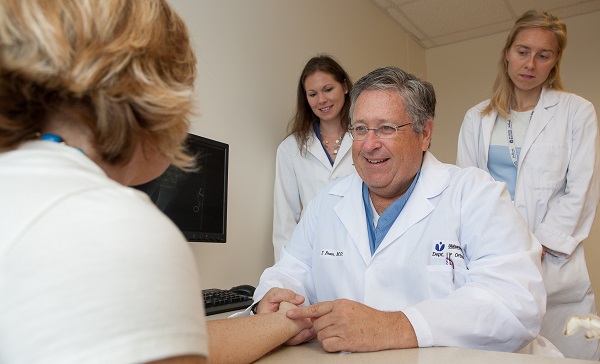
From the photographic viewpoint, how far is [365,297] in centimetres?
131

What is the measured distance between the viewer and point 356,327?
3.20 feet

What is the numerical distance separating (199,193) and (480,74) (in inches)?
130

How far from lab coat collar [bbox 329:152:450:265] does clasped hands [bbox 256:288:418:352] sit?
33 cm

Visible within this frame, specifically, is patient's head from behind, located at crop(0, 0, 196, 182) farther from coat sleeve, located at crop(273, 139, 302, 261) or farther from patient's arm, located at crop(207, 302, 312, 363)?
coat sleeve, located at crop(273, 139, 302, 261)

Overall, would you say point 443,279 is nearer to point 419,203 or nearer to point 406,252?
point 406,252

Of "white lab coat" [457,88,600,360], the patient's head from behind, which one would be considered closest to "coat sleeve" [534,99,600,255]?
"white lab coat" [457,88,600,360]

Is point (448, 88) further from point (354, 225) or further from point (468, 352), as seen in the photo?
point (468, 352)

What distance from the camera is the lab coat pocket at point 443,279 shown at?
1.26 m

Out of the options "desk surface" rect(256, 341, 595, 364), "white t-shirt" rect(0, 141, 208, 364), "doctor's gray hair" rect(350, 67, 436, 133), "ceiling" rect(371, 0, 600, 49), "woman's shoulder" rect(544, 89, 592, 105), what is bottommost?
"desk surface" rect(256, 341, 595, 364)

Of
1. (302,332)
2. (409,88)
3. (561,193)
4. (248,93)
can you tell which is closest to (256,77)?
(248,93)

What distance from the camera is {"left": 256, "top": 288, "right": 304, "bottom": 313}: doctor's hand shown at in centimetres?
122

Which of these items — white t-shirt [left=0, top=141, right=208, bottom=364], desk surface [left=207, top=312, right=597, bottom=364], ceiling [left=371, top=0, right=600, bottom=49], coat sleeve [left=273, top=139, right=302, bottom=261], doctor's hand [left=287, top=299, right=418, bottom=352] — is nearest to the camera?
white t-shirt [left=0, top=141, right=208, bottom=364]

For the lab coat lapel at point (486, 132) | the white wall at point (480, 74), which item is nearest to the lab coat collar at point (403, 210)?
the lab coat lapel at point (486, 132)

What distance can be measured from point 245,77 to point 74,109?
6.71 ft
